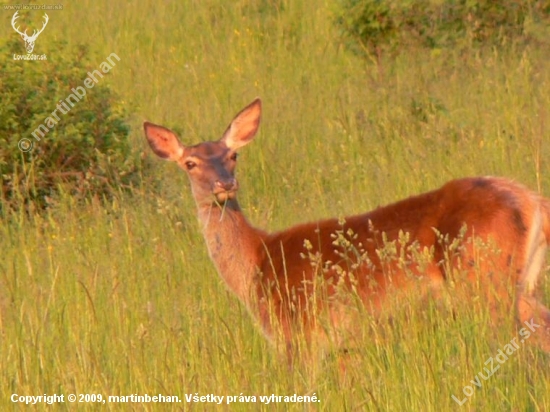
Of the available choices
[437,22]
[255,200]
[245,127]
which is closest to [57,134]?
[255,200]

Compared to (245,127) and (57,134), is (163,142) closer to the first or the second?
(245,127)

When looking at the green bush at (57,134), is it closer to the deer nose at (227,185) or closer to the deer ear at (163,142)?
the deer ear at (163,142)

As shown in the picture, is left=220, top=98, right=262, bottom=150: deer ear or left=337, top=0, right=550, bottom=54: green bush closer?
left=220, top=98, right=262, bottom=150: deer ear

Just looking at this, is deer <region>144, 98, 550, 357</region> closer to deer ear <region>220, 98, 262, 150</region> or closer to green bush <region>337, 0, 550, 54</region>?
deer ear <region>220, 98, 262, 150</region>

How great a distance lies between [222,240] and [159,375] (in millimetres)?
1454

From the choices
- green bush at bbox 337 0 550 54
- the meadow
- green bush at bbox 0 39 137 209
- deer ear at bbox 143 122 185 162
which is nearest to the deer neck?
the meadow

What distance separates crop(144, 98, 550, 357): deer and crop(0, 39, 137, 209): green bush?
7.69 ft

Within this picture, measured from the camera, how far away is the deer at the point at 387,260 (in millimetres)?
4602

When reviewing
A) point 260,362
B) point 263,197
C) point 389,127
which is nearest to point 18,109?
point 263,197

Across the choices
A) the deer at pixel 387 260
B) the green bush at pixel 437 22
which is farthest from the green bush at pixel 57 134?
the green bush at pixel 437 22

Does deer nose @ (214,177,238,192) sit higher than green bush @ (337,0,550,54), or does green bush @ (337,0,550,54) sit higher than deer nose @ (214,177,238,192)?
green bush @ (337,0,550,54)

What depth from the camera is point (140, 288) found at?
18.9ft

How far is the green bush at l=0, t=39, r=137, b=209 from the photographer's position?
7.82m

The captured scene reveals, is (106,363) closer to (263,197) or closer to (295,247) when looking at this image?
(295,247)
